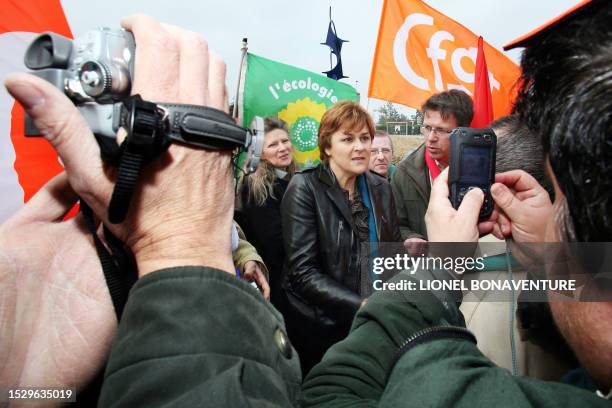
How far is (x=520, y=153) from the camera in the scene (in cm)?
152

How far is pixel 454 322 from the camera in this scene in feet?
3.13

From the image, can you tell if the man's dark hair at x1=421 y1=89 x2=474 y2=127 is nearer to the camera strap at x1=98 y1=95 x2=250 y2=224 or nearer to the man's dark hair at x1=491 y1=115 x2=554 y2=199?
the man's dark hair at x1=491 y1=115 x2=554 y2=199

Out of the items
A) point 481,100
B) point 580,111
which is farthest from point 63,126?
point 481,100

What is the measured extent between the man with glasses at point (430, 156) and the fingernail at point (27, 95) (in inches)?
107

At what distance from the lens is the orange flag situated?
4312 millimetres

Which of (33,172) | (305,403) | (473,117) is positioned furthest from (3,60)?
(473,117)

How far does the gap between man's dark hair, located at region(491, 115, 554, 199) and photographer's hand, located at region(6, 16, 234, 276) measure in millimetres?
1041

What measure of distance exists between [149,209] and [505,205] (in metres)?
0.96

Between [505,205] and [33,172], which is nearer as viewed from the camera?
[505,205]

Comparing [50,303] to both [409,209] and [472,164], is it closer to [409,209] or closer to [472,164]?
[472,164]

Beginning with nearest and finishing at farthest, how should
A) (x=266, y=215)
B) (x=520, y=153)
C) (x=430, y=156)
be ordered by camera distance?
1. (x=520, y=153)
2. (x=266, y=215)
3. (x=430, y=156)

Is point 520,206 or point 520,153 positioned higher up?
point 520,153

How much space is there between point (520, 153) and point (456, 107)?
1.84m

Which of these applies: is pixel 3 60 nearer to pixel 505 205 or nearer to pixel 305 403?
pixel 305 403
